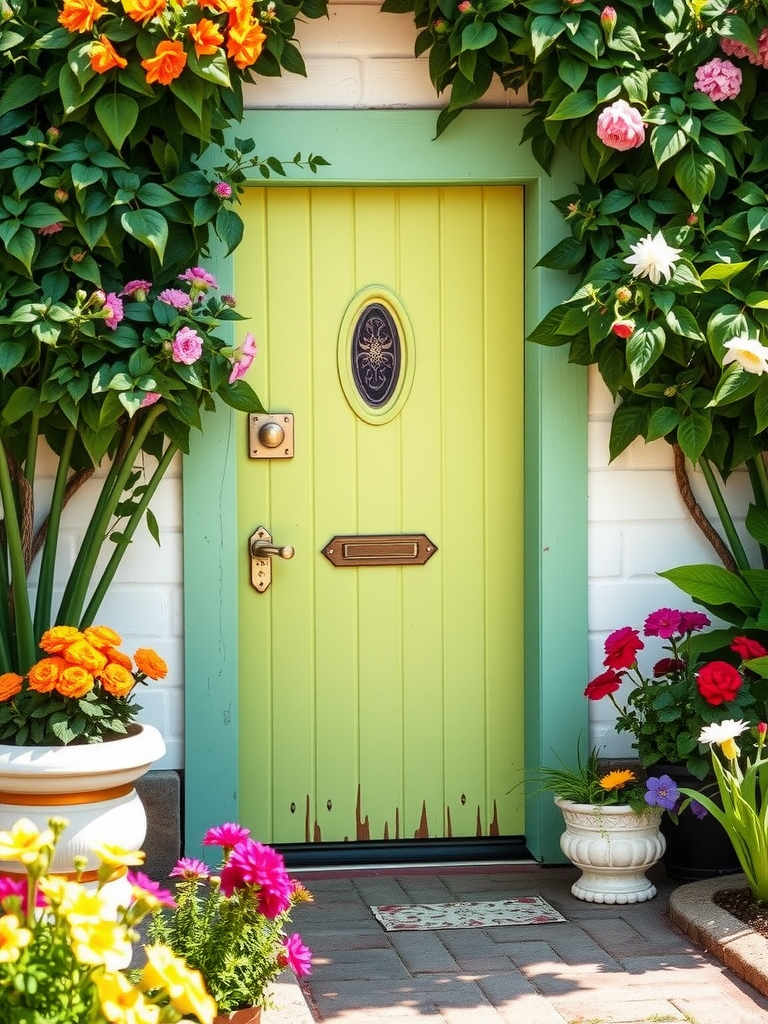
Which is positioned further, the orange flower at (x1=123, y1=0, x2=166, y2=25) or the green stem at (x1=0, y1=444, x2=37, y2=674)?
the green stem at (x1=0, y1=444, x2=37, y2=674)

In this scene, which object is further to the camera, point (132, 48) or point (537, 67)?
point (537, 67)

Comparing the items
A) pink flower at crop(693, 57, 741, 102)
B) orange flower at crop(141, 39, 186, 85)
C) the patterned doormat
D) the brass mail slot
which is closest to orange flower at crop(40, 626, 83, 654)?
the brass mail slot

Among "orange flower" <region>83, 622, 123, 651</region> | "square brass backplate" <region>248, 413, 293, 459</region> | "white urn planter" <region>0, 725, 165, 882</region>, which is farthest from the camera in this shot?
"square brass backplate" <region>248, 413, 293, 459</region>

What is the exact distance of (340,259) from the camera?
13.3 feet

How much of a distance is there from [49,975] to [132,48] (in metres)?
2.43

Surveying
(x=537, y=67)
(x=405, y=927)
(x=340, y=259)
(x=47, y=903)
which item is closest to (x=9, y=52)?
(x=340, y=259)

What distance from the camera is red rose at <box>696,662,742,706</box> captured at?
3588 millimetres

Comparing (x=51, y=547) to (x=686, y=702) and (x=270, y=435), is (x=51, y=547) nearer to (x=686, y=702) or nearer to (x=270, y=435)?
(x=270, y=435)

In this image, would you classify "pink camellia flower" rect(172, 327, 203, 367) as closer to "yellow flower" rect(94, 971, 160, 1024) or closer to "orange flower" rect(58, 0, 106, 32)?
"orange flower" rect(58, 0, 106, 32)

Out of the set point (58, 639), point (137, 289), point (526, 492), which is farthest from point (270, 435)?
point (58, 639)

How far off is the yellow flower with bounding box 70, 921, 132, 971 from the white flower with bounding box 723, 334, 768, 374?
239cm

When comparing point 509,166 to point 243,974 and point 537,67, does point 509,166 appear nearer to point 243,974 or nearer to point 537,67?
point 537,67

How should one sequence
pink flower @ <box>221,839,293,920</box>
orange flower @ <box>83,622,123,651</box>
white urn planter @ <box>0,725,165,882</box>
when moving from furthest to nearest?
orange flower @ <box>83,622,123,651</box>
white urn planter @ <box>0,725,165,882</box>
pink flower @ <box>221,839,293,920</box>

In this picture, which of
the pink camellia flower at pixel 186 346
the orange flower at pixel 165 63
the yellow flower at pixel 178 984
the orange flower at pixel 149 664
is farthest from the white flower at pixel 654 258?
the yellow flower at pixel 178 984
